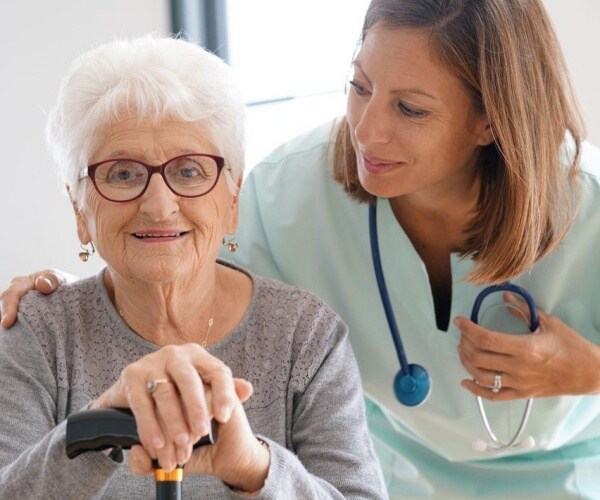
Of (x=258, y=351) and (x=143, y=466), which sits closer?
(x=143, y=466)

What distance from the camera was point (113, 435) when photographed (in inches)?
44.8

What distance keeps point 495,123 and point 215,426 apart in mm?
641

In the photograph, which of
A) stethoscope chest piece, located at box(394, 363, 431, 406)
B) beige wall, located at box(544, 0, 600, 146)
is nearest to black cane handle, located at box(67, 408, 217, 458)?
stethoscope chest piece, located at box(394, 363, 431, 406)

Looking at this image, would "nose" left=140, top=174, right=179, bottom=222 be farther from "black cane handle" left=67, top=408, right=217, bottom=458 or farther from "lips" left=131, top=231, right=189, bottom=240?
"black cane handle" left=67, top=408, right=217, bottom=458

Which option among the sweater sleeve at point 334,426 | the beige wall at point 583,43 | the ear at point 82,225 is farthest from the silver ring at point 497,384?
the beige wall at point 583,43

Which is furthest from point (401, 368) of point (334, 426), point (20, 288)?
point (20, 288)

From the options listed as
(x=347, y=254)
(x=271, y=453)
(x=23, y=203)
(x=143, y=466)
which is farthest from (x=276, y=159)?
(x=23, y=203)

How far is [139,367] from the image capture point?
1.20 m

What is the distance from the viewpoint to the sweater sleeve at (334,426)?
57.1 inches

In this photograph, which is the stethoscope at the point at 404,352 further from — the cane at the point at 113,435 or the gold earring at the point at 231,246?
the cane at the point at 113,435

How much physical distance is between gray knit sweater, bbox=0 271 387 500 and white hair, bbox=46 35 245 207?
17cm

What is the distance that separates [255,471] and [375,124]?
0.55 meters

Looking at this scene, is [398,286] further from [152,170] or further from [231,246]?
[152,170]

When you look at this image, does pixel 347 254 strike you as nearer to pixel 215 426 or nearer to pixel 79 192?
pixel 79 192
